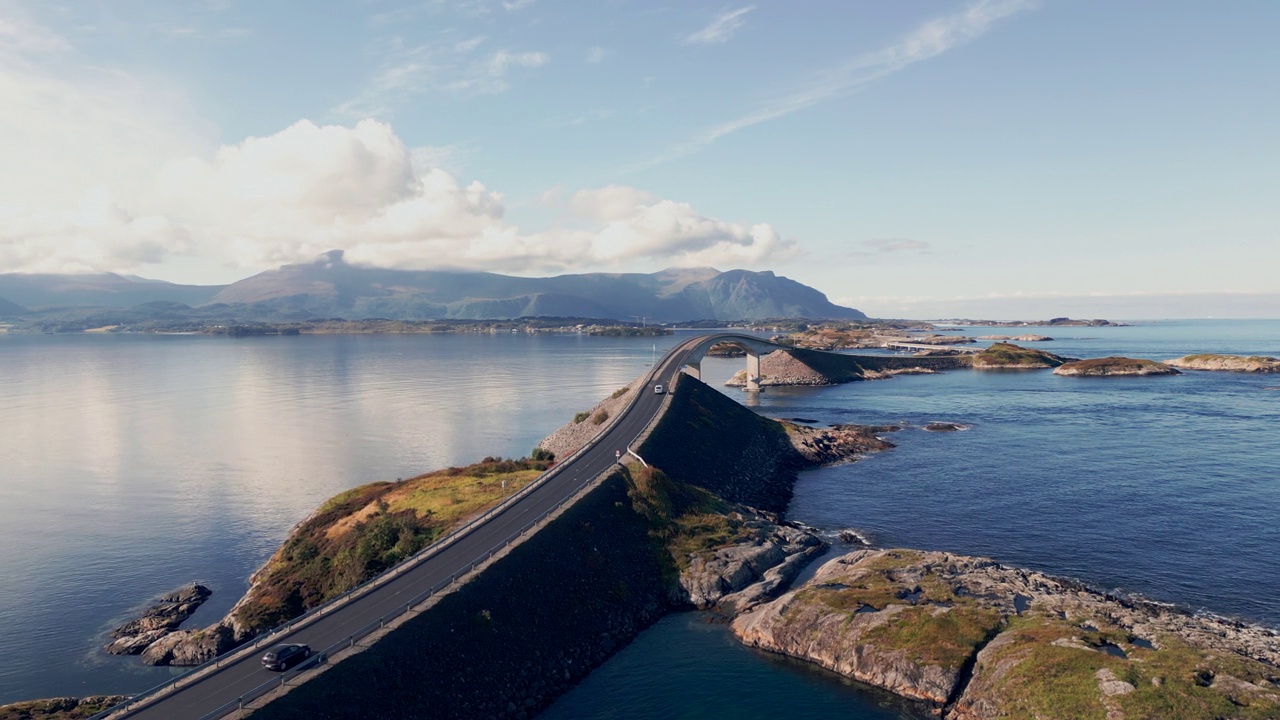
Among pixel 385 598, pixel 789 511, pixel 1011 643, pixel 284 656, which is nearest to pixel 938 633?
pixel 1011 643

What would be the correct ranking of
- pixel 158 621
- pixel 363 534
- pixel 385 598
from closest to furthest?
1. pixel 385 598
2. pixel 158 621
3. pixel 363 534

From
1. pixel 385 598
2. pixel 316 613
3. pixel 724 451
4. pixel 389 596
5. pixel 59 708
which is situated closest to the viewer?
pixel 59 708

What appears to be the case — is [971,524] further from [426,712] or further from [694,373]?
[694,373]

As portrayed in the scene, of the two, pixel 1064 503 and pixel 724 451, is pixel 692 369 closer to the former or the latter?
pixel 724 451

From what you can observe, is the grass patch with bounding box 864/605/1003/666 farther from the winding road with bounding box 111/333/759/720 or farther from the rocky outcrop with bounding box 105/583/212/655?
the rocky outcrop with bounding box 105/583/212/655

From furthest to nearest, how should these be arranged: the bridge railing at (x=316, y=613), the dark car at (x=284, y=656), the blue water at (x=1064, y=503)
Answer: the blue water at (x=1064, y=503)
the dark car at (x=284, y=656)
the bridge railing at (x=316, y=613)

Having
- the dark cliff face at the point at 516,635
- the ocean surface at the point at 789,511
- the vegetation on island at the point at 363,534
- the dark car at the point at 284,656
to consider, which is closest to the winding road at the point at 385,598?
the dark car at the point at 284,656

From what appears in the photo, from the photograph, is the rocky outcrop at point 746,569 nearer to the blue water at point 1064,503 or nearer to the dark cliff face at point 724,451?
the blue water at point 1064,503
